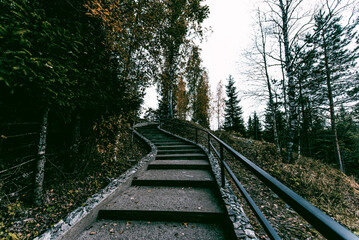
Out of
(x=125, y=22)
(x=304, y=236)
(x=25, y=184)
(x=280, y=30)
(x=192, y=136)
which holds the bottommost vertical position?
(x=304, y=236)

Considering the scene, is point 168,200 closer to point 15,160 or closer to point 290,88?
point 15,160

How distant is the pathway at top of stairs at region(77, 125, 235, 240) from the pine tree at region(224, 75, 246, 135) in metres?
23.8

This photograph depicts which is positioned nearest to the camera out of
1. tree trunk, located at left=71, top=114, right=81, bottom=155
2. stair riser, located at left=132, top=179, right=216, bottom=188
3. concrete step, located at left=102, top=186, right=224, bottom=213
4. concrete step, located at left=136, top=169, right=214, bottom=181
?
concrete step, located at left=102, top=186, right=224, bottom=213

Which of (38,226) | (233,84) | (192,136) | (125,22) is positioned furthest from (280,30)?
(233,84)

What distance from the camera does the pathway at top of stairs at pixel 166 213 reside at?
6.43 ft

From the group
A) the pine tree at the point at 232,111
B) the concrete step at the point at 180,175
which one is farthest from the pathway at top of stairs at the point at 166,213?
the pine tree at the point at 232,111

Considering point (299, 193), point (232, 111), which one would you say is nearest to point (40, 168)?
point (299, 193)

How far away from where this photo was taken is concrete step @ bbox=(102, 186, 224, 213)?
7.59ft

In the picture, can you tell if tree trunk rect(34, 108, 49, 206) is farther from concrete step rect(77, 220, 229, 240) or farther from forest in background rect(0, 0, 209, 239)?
concrete step rect(77, 220, 229, 240)

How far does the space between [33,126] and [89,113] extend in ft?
3.85

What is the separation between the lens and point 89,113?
381 cm

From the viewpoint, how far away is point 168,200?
2553 millimetres

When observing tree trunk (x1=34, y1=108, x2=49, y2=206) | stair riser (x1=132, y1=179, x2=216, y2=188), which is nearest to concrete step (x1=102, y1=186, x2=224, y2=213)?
stair riser (x1=132, y1=179, x2=216, y2=188)

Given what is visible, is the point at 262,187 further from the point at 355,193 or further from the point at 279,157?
the point at 355,193
